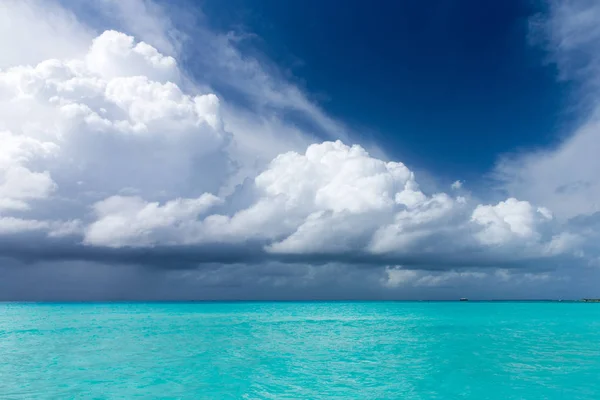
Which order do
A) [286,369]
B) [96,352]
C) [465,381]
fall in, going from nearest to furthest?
[465,381], [286,369], [96,352]

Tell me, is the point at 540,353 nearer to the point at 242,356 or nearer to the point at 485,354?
the point at 485,354

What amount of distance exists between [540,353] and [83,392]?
3760 cm

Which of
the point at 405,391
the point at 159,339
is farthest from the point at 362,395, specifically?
the point at 159,339

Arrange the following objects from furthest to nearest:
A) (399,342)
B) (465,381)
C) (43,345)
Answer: (399,342), (43,345), (465,381)

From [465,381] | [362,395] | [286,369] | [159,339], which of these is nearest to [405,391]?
[362,395]

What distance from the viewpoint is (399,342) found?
50438 mm

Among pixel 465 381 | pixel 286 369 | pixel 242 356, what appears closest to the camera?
pixel 465 381

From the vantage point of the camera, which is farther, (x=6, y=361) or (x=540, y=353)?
(x=540, y=353)

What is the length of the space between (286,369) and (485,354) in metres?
19.2

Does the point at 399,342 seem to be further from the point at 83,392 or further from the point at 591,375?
the point at 83,392

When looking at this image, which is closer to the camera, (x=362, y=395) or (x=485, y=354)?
(x=362, y=395)

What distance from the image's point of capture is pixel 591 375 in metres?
29.2

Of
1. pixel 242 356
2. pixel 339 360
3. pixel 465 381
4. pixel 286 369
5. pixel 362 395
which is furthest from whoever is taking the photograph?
pixel 242 356

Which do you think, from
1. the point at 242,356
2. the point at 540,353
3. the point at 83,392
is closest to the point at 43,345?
the point at 242,356
